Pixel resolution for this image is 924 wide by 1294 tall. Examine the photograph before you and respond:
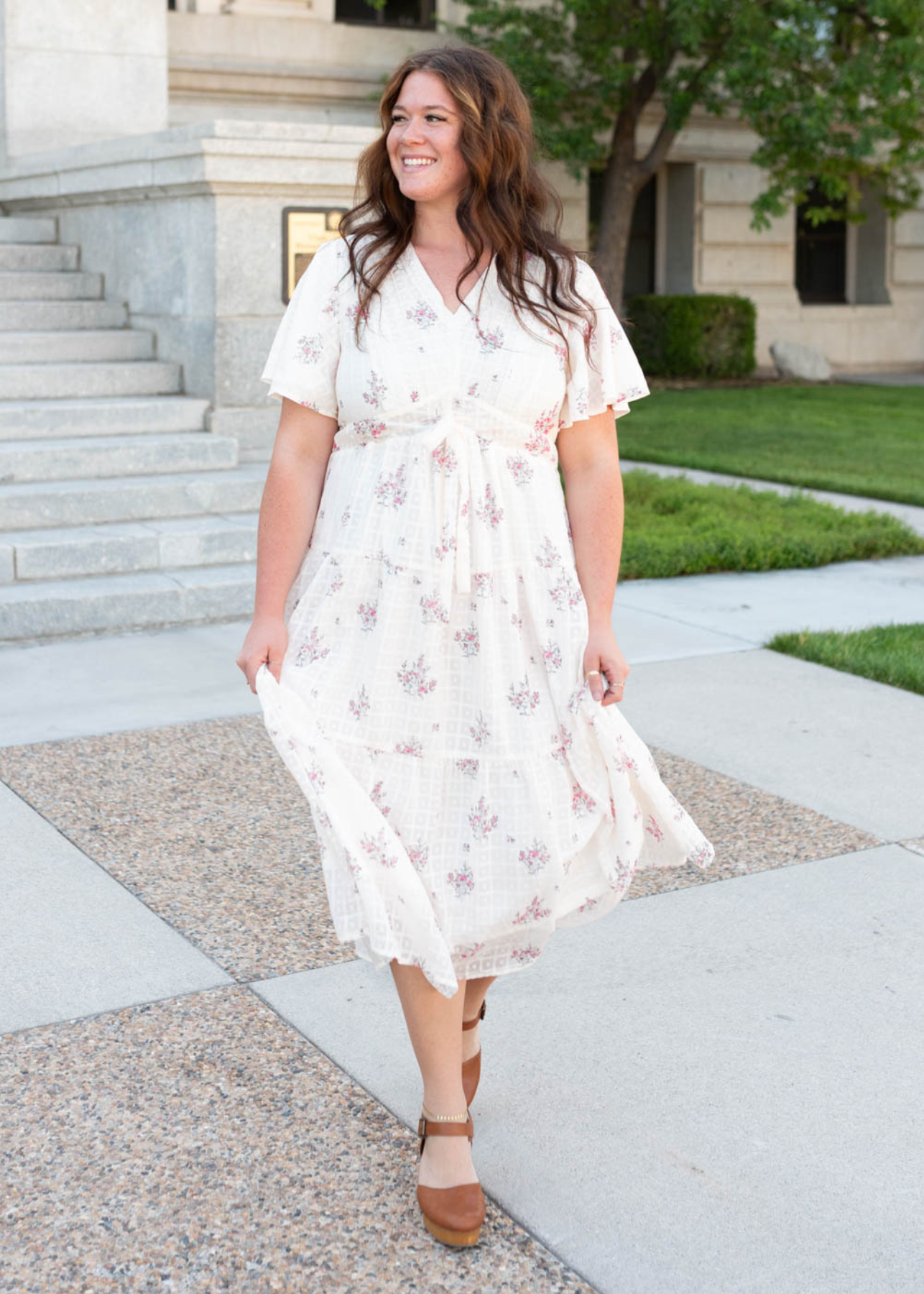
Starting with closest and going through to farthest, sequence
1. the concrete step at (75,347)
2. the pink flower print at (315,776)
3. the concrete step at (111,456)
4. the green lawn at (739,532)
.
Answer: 1. the pink flower print at (315,776)
2. the concrete step at (111,456)
3. the green lawn at (739,532)
4. the concrete step at (75,347)

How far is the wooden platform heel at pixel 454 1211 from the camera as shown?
2680 millimetres

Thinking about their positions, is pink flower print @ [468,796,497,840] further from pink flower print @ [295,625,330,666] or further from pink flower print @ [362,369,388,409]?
pink flower print @ [362,369,388,409]

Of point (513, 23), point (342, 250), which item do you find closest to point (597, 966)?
point (342, 250)

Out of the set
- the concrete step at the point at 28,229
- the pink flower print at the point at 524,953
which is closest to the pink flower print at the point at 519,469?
the pink flower print at the point at 524,953

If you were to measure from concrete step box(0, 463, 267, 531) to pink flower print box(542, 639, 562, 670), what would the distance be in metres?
5.42

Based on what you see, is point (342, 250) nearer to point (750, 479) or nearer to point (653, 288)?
point (750, 479)

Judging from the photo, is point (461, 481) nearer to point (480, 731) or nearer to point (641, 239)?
point (480, 731)

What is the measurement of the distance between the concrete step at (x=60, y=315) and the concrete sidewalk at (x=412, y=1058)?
15.4 feet

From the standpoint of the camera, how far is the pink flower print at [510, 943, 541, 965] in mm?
2928

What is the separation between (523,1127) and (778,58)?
656 inches

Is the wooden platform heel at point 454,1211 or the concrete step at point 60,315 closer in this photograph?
the wooden platform heel at point 454,1211

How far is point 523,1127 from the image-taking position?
308 cm

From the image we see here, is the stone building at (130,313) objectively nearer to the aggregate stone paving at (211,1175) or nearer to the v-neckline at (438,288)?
the v-neckline at (438,288)

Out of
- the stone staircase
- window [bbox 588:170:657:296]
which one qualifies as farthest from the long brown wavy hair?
window [bbox 588:170:657:296]
